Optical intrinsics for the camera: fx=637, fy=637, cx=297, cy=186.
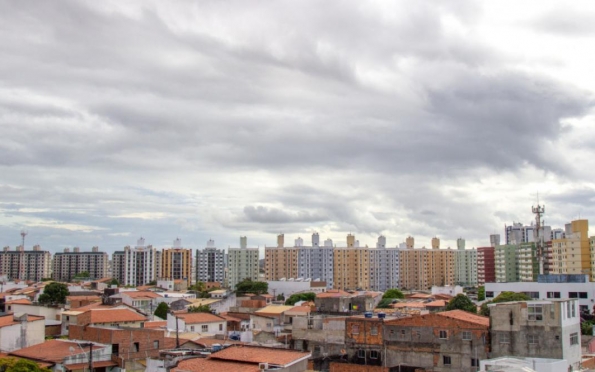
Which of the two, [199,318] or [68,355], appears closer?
[68,355]

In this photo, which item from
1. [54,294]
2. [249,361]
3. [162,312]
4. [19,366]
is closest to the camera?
[249,361]

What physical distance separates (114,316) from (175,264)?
412 ft

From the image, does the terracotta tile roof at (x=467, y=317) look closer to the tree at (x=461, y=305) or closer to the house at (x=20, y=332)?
the tree at (x=461, y=305)

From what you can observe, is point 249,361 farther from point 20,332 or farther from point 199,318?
point 199,318

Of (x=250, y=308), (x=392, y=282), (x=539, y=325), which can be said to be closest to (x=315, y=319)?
(x=539, y=325)

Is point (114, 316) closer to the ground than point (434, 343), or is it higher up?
higher up

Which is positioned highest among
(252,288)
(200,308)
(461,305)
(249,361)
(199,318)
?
(249,361)

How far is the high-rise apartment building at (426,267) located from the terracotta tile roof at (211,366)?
5493 inches

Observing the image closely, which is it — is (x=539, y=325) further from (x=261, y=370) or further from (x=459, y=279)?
(x=459, y=279)

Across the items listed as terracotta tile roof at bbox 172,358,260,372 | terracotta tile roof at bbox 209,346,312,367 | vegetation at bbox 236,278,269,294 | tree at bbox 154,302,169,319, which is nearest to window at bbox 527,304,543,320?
terracotta tile roof at bbox 209,346,312,367

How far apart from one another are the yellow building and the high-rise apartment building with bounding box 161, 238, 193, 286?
323 feet

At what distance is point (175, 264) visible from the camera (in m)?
176

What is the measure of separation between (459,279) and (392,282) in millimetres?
22996

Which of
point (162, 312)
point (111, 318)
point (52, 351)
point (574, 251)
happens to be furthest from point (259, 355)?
point (574, 251)
